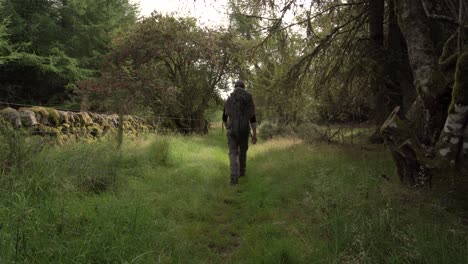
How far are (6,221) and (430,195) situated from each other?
4.09 m

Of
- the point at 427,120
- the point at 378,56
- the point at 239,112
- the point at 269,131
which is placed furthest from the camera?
the point at 269,131

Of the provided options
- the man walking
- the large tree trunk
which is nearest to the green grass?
the large tree trunk

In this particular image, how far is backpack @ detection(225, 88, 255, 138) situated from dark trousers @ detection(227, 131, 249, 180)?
10cm

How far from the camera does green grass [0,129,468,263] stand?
2695 mm

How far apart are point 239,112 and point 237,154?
0.88 m

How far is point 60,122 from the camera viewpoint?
285 inches

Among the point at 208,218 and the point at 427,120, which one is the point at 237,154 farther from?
the point at 427,120

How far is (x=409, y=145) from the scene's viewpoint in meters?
3.95

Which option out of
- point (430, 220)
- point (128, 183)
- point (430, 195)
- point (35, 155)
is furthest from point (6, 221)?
point (430, 195)

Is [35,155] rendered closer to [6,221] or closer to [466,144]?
[6,221]

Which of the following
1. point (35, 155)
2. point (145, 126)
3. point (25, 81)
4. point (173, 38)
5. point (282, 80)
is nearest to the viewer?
point (35, 155)

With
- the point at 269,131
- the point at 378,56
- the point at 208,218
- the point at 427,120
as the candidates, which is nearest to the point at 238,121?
the point at 208,218

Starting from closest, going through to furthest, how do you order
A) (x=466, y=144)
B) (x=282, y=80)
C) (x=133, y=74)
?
1. (x=466, y=144)
2. (x=282, y=80)
3. (x=133, y=74)

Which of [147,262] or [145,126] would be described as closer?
[147,262]
